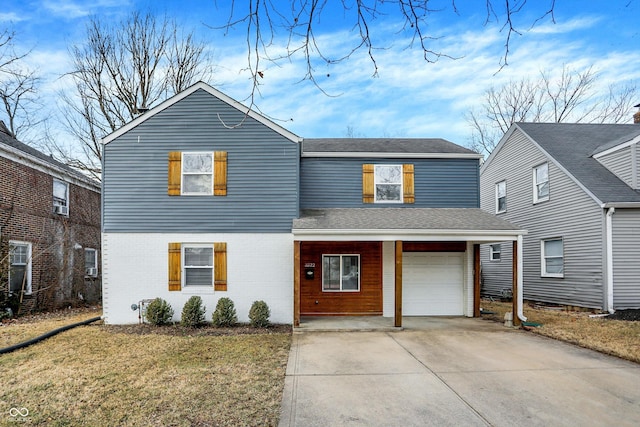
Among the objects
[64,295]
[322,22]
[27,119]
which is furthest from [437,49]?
[27,119]

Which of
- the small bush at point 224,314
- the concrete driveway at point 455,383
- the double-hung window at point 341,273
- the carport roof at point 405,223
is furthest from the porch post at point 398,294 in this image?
the small bush at point 224,314

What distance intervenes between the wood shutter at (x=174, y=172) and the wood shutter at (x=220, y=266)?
6.07 feet

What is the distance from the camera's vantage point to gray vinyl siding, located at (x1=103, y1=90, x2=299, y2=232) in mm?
10406

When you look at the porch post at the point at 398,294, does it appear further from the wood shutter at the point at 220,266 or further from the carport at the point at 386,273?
the wood shutter at the point at 220,266

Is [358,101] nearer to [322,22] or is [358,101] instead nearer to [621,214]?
[322,22]

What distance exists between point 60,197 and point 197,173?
7.23 m

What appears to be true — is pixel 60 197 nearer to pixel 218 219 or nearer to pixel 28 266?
pixel 28 266

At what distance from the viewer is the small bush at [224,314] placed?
32.0 feet

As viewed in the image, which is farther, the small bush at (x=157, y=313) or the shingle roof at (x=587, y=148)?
the shingle roof at (x=587, y=148)

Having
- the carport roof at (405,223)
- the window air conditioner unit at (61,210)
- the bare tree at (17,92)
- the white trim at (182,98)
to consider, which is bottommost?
the carport roof at (405,223)

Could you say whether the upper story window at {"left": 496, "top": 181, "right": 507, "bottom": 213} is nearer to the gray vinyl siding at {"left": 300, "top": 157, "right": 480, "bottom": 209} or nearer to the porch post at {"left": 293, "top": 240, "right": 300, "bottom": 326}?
the gray vinyl siding at {"left": 300, "top": 157, "right": 480, "bottom": 209}

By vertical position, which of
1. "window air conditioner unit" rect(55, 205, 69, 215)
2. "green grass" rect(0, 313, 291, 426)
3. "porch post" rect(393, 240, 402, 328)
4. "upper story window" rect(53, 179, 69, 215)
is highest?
"upper story window" rect(53, 179, 69, 215)

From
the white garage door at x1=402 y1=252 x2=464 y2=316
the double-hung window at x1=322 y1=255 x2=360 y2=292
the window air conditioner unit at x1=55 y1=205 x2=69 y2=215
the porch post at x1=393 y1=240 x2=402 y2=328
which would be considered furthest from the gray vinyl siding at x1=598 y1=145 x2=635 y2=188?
the window air conditioner unit at x1=55 y1=205 x2=69 y2=215

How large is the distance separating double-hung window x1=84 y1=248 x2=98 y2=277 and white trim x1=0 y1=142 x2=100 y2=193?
2.64 metres
